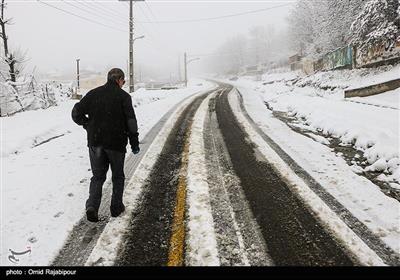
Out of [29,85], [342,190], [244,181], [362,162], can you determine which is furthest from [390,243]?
[29,85]

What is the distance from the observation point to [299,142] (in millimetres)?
8680

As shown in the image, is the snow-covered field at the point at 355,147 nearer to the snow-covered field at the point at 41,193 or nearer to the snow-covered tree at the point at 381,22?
Result: the snow-covered field at the point at 41,193

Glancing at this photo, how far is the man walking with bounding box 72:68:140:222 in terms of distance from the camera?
4.41 m

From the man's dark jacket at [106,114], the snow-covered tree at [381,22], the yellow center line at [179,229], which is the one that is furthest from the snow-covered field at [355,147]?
the snow-covered tree at [381,22]

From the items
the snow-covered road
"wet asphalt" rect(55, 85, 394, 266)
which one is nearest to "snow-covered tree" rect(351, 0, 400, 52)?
the snow-covered road

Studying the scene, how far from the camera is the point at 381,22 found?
18562 millimetres

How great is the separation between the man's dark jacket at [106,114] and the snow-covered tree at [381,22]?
17713 mm

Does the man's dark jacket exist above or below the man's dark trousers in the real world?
above

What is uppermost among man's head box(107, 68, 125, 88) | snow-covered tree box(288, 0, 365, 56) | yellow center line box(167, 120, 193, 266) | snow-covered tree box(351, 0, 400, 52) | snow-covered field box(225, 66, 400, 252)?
snow-covered tree box(288, 0, 365, 56)

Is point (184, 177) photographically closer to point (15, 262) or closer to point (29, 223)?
point (29, 223)

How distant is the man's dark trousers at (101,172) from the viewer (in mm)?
4477

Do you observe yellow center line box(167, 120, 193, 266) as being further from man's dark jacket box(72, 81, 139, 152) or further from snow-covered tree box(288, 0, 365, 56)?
snow-covered tree box(288, 0, 365, 56)

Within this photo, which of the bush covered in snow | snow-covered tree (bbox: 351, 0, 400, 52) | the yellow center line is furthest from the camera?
snow-covered tree (bbox: 351, 0, 400, 52)

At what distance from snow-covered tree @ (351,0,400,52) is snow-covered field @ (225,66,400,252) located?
5.99 meters
